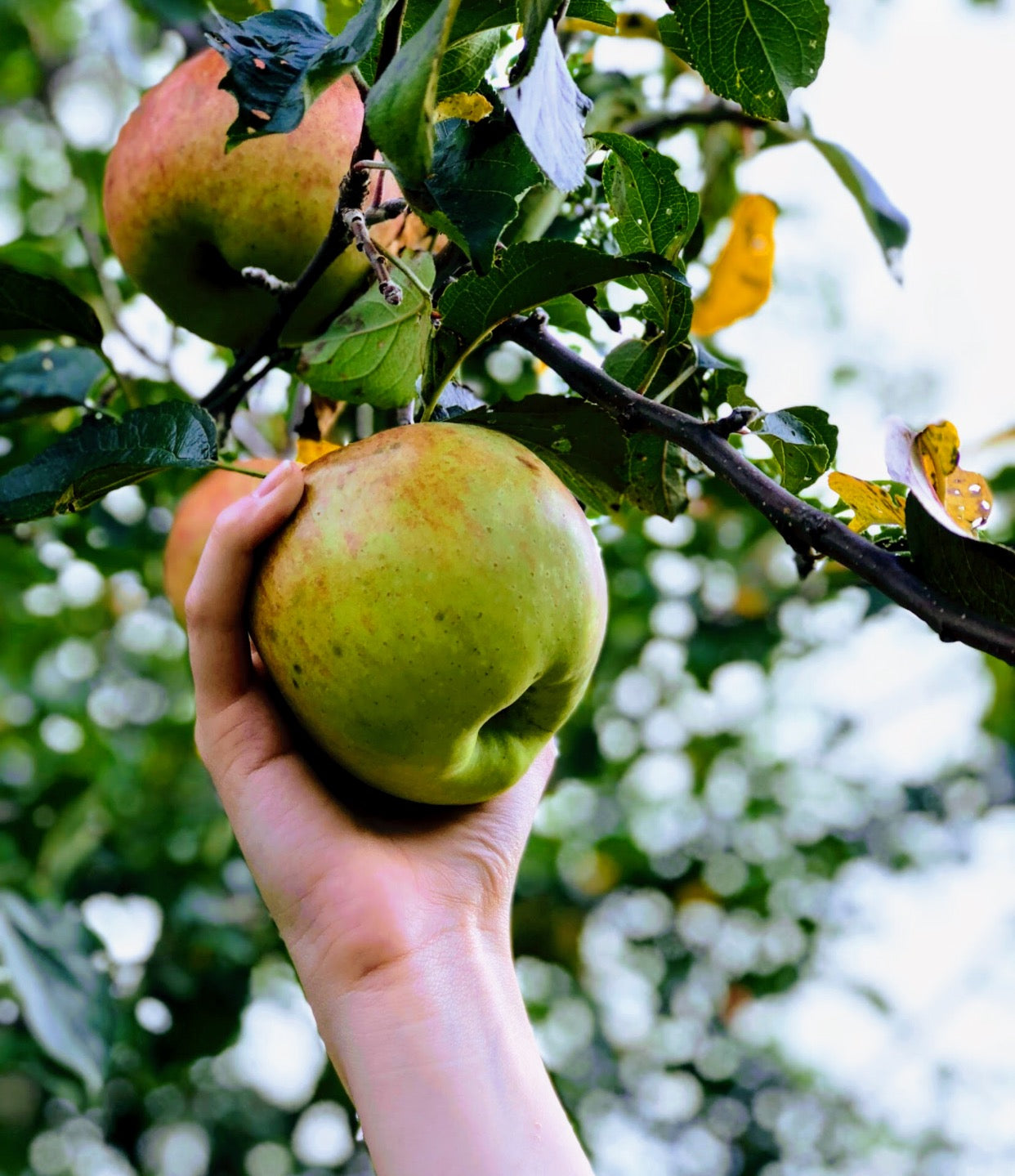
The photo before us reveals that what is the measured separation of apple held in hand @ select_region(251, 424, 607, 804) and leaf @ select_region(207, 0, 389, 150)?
0.81 ft

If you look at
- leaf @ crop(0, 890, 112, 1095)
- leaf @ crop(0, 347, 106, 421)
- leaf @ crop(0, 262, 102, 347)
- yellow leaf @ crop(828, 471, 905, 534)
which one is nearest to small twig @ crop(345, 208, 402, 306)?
yellow leaf @ crop(828, 471, 905, 534)

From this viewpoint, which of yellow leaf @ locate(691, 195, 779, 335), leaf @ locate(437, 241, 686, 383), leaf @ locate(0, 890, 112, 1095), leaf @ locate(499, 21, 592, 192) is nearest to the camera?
leaf @ locate(499, 21, 592, 192)

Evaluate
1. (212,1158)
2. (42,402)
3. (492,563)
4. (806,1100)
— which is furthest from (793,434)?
(806,1100)

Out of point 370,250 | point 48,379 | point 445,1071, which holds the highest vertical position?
point 370,250

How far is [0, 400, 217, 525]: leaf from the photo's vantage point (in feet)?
3.00

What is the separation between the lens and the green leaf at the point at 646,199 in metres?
0.88

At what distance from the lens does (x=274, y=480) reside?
89cm

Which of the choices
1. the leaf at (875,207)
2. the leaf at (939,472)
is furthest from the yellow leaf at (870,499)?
the leaf at (875,207)

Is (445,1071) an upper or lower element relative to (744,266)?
lower

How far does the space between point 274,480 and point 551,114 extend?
1.26 ft

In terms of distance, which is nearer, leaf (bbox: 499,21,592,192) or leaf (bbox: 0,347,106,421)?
leaf (bbox: 499,21,592,192)

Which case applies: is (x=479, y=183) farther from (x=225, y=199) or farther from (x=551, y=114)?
(x=225, y=199)

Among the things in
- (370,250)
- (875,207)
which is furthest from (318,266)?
(875,207)

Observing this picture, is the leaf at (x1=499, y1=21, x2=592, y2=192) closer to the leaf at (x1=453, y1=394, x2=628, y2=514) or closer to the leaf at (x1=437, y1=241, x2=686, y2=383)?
the leaf at (x1=437, y1=241, x2=686, y2=383)
